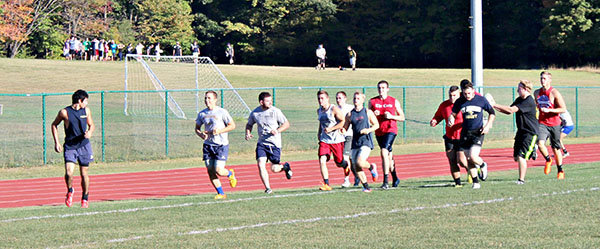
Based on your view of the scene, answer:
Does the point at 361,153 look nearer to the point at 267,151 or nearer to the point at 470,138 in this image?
the point at 267,151

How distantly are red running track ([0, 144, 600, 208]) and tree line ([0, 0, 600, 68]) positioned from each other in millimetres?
45496

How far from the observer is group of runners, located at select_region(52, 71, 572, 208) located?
43.4 ft

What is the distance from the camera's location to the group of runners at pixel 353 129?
43.4ft

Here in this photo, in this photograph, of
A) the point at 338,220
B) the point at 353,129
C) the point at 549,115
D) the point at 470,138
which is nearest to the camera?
the point at 338,220

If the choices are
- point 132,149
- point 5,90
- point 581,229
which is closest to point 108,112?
point 5,90

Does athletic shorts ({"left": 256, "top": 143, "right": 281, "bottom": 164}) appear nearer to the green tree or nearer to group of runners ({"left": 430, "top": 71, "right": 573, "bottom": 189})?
group of runners ({"left": 430, "top": 71, "right": 573, "bottom": 189})

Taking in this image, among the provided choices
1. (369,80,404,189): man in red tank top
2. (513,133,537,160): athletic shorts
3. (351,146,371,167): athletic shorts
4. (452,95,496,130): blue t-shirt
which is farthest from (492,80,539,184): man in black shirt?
(351,146,371,167): athletic shorts

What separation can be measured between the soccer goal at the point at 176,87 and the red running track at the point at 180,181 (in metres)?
15.4

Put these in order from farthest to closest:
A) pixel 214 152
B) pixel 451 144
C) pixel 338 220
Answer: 1. pixel 451 144
2. pixel 214 152
3. pixel 338 220

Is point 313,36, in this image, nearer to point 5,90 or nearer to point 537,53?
point 537,53

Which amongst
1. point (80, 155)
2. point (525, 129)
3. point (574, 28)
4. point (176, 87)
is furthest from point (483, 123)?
point (574, 28)

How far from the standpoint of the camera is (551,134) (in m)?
15.9

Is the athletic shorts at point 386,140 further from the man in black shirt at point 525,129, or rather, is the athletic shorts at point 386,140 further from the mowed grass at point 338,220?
the man in black shirt at point 525,129

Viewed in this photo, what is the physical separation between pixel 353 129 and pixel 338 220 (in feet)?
12.4
